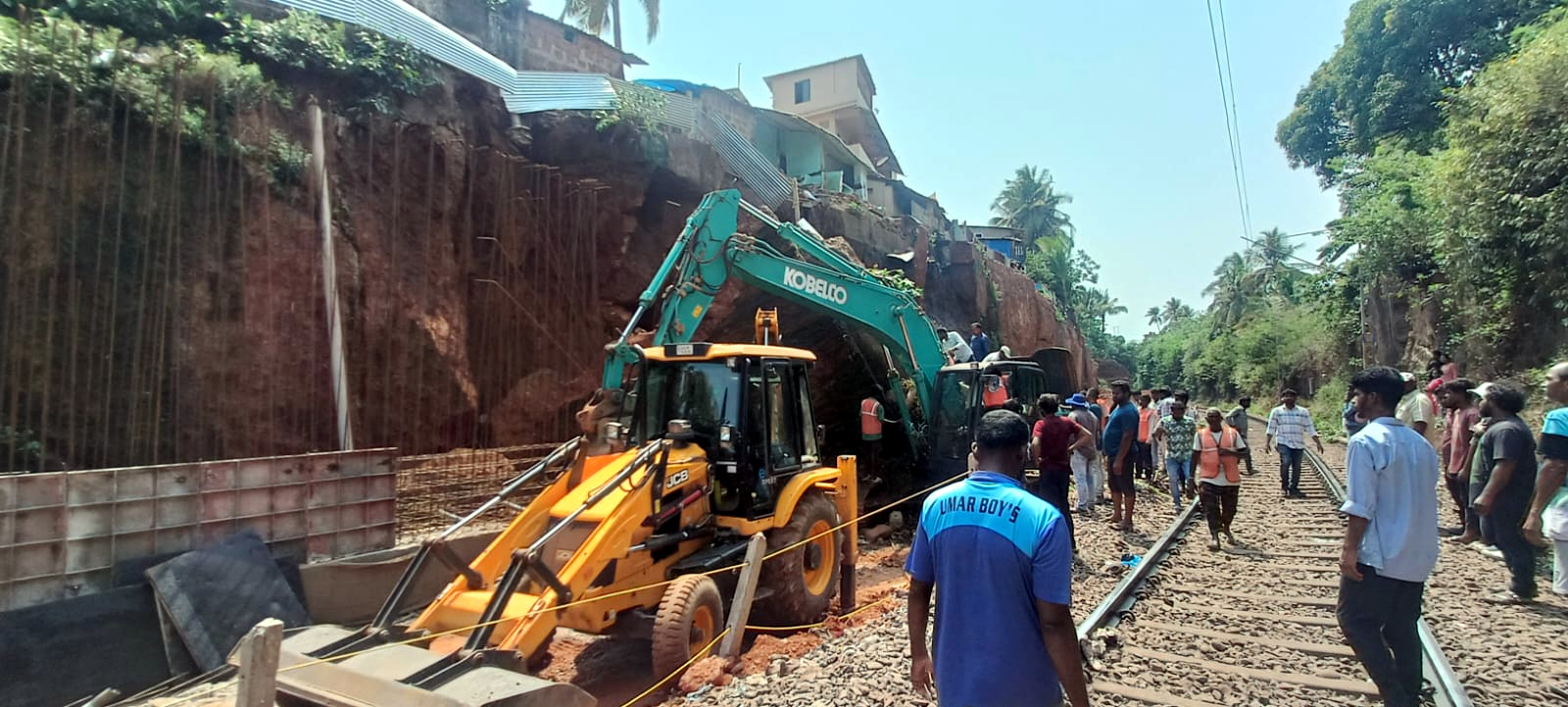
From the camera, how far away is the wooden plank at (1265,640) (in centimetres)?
488

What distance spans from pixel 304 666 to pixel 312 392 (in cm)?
686

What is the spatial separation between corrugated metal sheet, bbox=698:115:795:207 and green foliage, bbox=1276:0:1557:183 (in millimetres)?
18370

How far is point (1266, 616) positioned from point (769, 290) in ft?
17.6

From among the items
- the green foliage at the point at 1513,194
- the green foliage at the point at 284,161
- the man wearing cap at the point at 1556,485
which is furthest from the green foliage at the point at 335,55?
the green foliage at the point at 1513,194

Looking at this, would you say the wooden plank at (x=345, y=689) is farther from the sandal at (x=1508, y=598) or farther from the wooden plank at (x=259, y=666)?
the sandal at (x=1508, y=598)

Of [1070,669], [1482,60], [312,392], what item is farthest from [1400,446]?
[1482,60]

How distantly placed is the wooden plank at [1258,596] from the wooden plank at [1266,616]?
31cm

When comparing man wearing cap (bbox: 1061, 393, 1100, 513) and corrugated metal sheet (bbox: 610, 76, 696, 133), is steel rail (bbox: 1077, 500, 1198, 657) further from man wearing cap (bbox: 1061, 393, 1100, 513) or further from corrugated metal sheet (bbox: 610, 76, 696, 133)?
corrugated metal sheet (bbox: 610, 76, 696, 133)

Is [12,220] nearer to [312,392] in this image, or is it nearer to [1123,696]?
[312,392]

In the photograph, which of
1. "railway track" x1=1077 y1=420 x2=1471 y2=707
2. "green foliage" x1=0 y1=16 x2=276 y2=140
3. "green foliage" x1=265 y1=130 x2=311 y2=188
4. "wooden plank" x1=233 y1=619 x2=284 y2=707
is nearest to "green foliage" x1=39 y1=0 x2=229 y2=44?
"green foliage" x1=0 y1=16 x2=276 y2=140

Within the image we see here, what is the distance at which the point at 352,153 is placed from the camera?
11.2 metres

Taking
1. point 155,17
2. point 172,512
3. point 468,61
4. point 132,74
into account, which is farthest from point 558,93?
point 172,512

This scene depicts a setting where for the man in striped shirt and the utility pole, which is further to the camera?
the utility pole

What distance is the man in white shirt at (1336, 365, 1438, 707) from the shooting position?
347 centimetres
